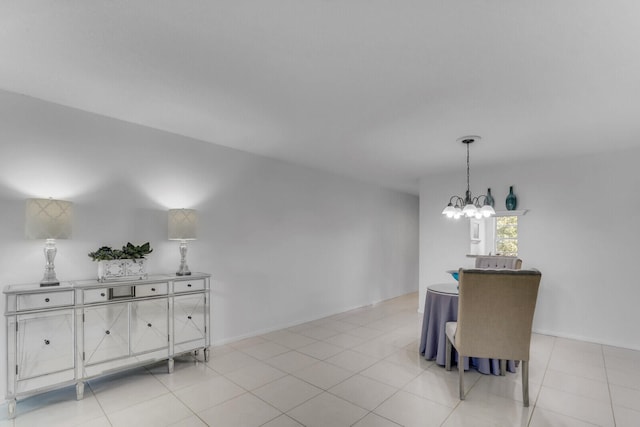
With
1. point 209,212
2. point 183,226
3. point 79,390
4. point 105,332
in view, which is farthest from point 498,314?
point 79,390

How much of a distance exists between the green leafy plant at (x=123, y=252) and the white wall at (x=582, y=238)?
15.2 ft

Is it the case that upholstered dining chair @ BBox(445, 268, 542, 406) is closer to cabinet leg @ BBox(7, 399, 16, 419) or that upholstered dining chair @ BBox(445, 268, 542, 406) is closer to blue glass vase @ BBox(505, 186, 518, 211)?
blue glass vase @ BBox(505, 186, 518, 211)

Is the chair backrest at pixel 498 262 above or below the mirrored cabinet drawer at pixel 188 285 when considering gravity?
above

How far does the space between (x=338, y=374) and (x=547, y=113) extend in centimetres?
298

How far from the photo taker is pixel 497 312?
8.31 ft

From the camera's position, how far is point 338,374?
9.75ft

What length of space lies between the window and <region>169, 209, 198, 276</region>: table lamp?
417 centimetres

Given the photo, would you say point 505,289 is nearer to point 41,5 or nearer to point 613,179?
point 613,179

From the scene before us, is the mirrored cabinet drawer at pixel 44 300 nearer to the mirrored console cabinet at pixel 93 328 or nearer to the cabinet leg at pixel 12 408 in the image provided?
the mirrored console cabinet at pixel 93 328

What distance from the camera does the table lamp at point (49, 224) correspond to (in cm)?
238

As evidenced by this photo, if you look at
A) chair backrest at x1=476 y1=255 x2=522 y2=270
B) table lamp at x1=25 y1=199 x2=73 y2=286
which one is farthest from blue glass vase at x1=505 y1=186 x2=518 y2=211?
table lamp at x1=25 y1=199 x2=73 y2=286

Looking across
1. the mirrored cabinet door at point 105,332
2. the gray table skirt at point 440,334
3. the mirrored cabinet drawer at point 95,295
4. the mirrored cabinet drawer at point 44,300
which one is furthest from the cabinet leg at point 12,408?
the gray table skirt at point 440,334

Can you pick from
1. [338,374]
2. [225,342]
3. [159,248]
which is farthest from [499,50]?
[225,342]

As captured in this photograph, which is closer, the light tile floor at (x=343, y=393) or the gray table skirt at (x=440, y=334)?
the light tile floor at (x=343, y=393)
